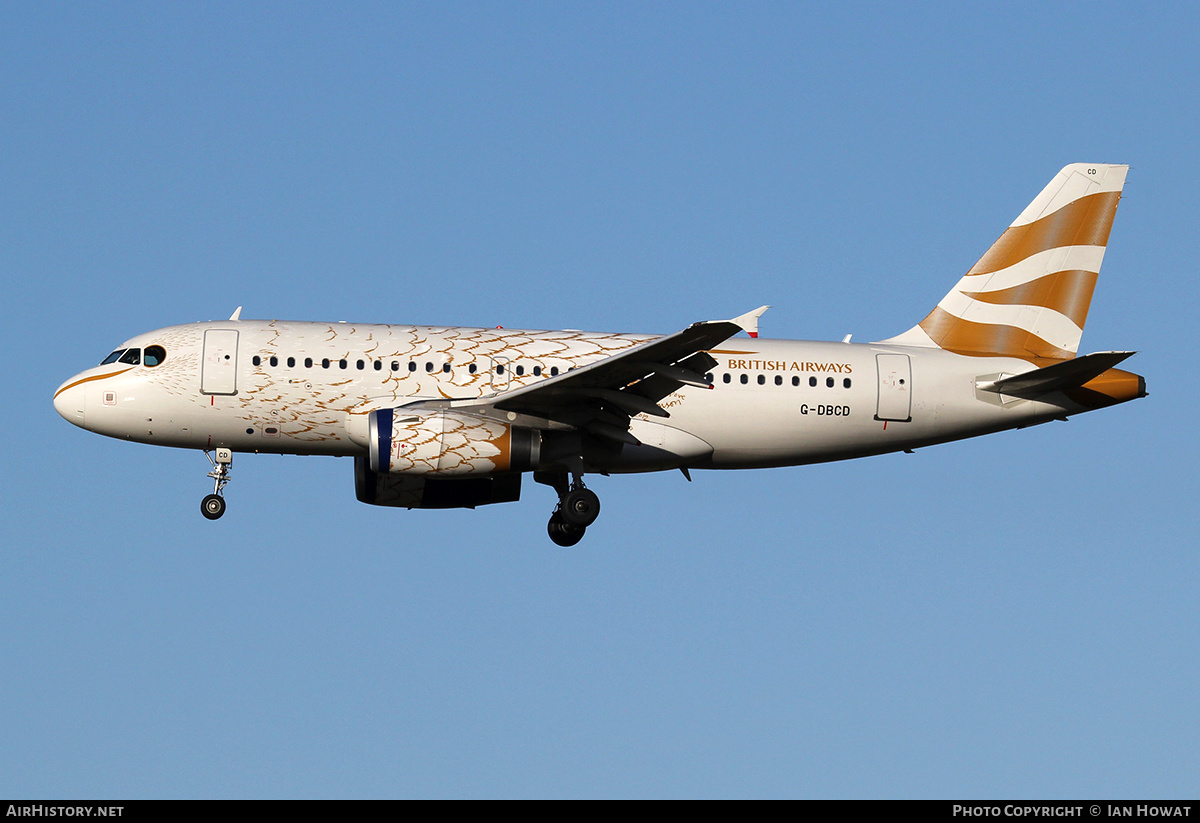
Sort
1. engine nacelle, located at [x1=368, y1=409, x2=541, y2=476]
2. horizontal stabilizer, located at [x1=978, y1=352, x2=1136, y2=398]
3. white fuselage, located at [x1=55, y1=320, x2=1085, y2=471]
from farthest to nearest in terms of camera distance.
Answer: white fuselage, located at [x1=55, y1=320, x2=1085, y2=471], horizontal stabilizer, located at [x1=978, y1=352, x2=1136, y2=398], engine nacelle, located at [x1=368, y1=409, x2=541, y2=476]

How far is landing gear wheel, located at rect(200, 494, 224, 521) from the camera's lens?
3166 cm

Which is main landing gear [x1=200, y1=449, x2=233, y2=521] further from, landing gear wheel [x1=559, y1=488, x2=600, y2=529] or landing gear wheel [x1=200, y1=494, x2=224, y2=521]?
landing gear wheel [x1=559, y1=488, x2=600, y2=529]

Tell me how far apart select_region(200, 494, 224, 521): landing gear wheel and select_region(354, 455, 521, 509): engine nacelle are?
10.6 ft

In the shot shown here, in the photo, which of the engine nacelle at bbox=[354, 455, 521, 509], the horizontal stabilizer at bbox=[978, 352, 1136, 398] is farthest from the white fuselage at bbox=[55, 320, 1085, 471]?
the engine nacelle at bbox=[354, 455, 521, 509]

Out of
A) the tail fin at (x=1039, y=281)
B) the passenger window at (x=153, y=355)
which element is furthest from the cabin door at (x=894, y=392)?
the passenger window at (x=153, y=355)

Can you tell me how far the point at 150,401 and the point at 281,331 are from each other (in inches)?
120

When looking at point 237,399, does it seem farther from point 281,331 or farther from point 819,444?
point 819,444

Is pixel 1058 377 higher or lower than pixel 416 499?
higher

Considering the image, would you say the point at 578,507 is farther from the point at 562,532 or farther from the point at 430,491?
the point at 430,491

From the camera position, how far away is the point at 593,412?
100 ft

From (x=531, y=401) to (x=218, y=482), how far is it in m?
7.10

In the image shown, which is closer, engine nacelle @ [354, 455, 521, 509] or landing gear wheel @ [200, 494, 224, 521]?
landing gear wheel @ [200, 494, 224, 521]

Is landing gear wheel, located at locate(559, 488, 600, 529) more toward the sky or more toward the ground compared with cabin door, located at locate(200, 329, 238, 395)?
more toward the ground
